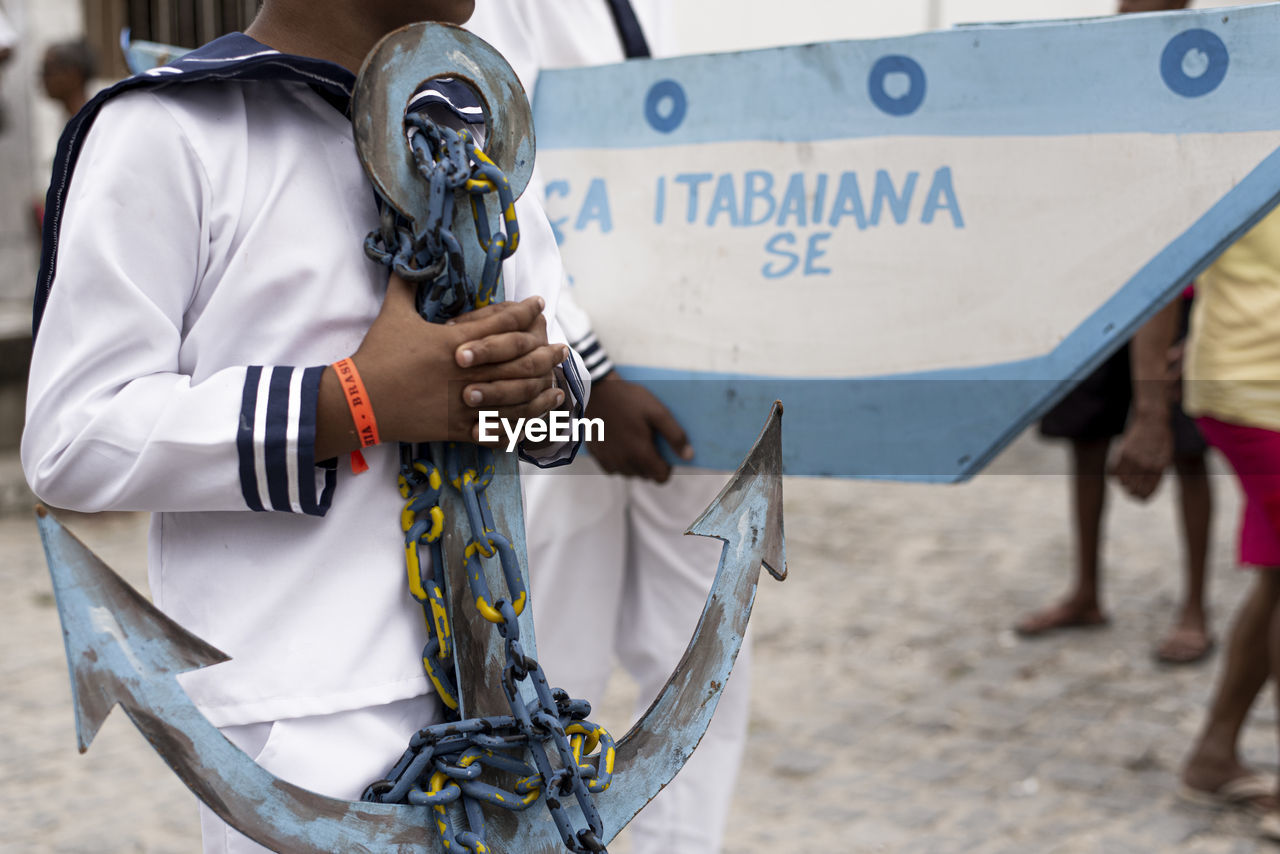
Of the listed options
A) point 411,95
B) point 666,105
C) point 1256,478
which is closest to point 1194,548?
point 1256,478

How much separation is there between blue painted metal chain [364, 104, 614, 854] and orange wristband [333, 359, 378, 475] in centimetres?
8

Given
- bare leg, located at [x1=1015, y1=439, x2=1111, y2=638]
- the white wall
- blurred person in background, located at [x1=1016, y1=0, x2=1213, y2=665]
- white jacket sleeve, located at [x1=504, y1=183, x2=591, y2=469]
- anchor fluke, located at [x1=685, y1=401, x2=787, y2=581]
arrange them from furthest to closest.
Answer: the white wall, bare leg, located at [x1=1015, y1=439, x2=1111, y2=638], blurred person in background, located at [x1=1016, y1=0, x2=1213, y2=665], white jacket sleeve, located at [x1=504, y1=183, x2=591, y2=469], anchor fluke, located at [x1=685, y1=401, x2=787, y2=581]

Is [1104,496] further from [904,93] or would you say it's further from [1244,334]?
[904,93]

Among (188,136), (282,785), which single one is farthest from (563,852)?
(188,136)

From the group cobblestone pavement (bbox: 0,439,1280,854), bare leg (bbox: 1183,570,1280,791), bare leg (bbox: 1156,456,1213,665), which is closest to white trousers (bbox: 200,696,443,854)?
cobblestone pavement (bbox: 0,439,1280,854)

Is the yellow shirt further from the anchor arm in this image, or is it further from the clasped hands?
the anchor arm

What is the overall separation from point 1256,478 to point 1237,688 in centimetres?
60

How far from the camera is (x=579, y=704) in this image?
1311 mm

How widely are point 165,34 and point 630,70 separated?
666cm

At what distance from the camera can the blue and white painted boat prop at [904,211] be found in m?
2.05

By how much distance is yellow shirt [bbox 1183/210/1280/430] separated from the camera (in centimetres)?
294

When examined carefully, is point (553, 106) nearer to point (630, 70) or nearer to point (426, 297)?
point (630, 70)

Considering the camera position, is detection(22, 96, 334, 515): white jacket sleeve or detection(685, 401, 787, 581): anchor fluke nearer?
detection(22, 96, 334, 515): white jacket sleeve

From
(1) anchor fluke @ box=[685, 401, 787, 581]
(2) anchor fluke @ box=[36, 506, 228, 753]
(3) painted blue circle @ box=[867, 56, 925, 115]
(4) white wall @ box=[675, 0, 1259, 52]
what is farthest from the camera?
(4) white wall @ box=[675, 0, 1259, 52]
